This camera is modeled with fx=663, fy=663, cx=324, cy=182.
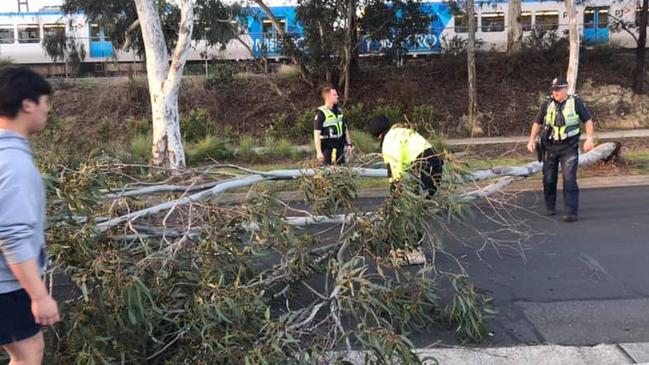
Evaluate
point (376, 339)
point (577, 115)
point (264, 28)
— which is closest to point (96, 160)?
point (376, 339)

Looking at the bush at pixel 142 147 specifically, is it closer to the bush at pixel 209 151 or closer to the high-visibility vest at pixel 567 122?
the bush at pixel 209 151

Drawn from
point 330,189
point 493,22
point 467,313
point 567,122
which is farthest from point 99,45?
point 467,313

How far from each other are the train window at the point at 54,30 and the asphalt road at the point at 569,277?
71.8ft

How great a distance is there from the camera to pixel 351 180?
191 inches

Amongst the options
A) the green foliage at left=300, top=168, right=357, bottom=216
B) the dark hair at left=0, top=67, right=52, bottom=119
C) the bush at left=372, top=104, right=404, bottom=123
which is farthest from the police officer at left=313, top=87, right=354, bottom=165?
the bush at left=372, top=104, right=404, bottom=123

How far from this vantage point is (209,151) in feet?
48.5

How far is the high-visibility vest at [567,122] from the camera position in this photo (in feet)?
26.8

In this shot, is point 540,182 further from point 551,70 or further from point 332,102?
point 551,70

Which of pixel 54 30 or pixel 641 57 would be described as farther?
pixel 54 30

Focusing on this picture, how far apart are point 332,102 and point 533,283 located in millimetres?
3938

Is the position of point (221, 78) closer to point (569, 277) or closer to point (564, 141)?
point (564, 141)

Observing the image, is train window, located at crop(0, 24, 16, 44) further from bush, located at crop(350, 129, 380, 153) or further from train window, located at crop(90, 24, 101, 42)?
bush, located at crop(350, 129, 380, 153)

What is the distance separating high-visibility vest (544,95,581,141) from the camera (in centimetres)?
816

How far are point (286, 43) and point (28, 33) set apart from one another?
12.0 m
